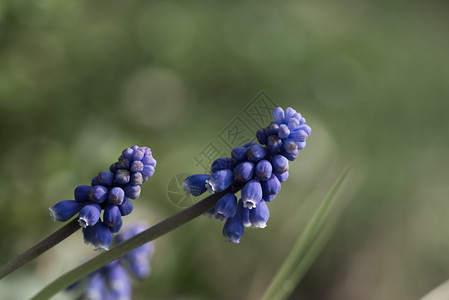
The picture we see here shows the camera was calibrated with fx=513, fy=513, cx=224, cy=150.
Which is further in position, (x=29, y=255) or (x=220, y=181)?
(x=220, y=181)

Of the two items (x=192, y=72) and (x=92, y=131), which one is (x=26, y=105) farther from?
(x=192, y=72)

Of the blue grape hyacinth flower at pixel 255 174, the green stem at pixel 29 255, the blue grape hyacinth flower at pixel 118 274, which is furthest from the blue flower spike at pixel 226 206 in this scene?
the blue grape hyacinth flower at pixel 118 274

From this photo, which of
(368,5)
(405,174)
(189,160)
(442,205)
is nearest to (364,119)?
(405,174)

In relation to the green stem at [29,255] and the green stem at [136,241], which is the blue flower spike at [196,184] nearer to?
the green stem at [136,241]

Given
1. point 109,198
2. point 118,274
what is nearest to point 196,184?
point 109,198

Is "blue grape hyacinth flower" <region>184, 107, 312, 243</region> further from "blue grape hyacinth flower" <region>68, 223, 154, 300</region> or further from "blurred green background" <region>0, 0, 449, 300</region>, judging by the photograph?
"blurred green background" <region>0, 0, 449, 300</region>

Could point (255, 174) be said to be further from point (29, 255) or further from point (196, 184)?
point (29, 255)

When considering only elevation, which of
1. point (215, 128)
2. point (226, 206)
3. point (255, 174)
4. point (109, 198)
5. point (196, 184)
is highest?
point (255, 174)
